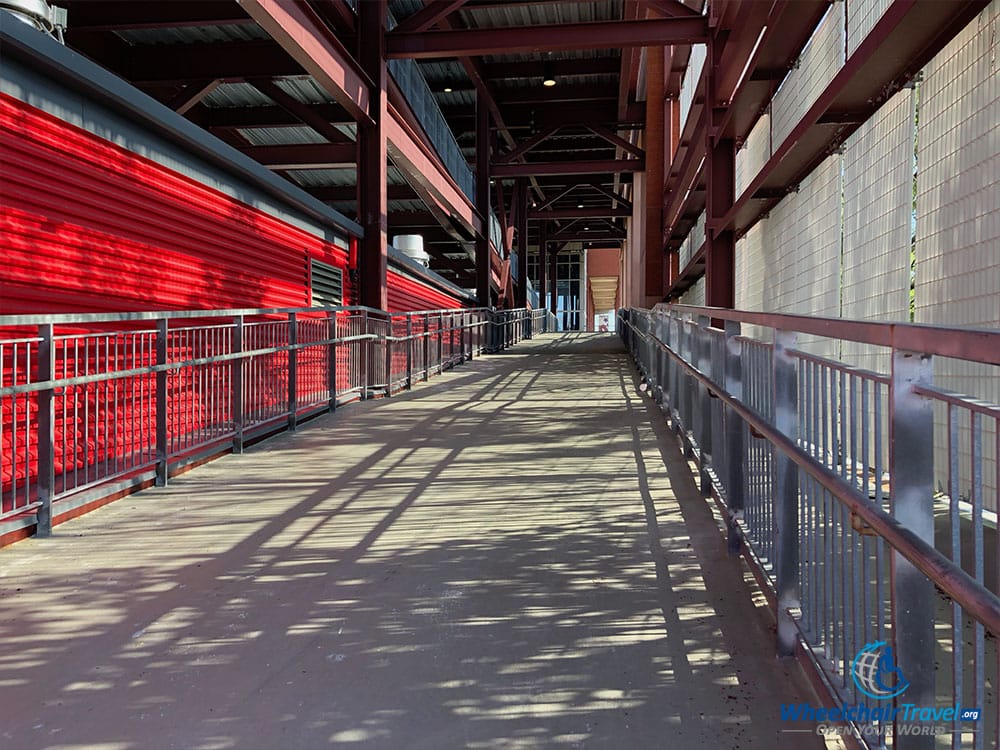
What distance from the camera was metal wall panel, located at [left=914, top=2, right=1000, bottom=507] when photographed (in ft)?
13.9

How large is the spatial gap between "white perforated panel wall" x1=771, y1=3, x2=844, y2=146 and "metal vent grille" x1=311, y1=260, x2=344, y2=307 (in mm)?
6460

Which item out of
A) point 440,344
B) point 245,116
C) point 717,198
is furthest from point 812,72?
point 245,116

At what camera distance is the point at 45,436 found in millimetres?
4266

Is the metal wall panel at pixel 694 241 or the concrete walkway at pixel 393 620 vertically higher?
the metal wall panel at pixel 694 241

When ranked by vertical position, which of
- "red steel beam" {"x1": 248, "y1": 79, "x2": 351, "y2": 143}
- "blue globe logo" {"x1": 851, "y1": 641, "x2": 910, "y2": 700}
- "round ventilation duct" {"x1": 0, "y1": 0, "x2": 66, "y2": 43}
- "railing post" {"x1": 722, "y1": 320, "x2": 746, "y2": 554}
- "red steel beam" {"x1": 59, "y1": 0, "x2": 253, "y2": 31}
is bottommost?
"blue globe logo" {"x1": 851, "y1": 641, "x2": 910, "y2": 700}

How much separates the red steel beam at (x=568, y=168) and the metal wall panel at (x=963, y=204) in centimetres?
2108

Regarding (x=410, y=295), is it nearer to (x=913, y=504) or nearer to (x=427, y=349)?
(x=427, y=349)

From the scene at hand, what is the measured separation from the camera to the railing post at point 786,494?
2695mm

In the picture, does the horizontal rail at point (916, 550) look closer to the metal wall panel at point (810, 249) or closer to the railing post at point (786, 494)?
the railing post at point (786, 494)

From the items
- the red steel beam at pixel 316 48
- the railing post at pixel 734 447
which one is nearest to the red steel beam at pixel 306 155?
the red steel beam at pixel 316 48

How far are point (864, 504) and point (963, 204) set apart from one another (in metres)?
3.43

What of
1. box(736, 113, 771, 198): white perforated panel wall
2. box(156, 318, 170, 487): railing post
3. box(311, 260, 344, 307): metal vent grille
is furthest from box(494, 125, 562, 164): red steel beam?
box(156, 318, 170, 487): railing post

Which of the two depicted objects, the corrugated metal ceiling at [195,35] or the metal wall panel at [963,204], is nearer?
the metal wall panel at [963,204]

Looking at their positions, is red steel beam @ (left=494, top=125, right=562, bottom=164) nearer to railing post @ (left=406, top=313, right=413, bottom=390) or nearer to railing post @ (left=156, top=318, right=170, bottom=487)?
railing post @ (left=406, top=313, right=413, bottom=390)
